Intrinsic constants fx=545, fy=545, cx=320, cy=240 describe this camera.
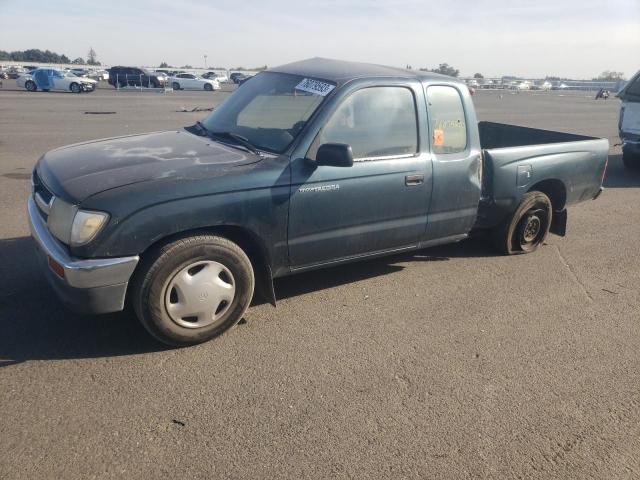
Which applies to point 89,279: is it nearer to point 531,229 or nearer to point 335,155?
point 335,155

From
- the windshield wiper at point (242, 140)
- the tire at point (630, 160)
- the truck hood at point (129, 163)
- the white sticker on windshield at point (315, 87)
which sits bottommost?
the tire at point (630, 160)

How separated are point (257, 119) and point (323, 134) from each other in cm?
74

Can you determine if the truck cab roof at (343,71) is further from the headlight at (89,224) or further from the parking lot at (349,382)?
the headlight at (89,224)

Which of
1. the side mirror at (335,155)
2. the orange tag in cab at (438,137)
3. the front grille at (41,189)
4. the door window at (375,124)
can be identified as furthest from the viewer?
the orange tag in cab at (438,137)

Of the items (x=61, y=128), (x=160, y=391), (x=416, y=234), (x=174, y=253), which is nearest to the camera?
(x=160, y=391)

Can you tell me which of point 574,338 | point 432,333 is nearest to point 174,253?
point 432,333

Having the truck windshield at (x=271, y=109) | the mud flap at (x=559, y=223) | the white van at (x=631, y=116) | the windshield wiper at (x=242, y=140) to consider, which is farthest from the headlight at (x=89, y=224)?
the white van at (x=631, y=116)

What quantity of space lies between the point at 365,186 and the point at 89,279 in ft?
6.68

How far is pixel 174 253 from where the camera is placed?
3367mm

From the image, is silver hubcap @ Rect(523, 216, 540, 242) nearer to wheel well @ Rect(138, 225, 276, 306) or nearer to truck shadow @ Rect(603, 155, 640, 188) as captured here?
wheel well @ Rect(138, 225, 276, 306)

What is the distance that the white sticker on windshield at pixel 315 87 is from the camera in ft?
Answer: 13.5

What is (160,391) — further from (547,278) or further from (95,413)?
(547,278)

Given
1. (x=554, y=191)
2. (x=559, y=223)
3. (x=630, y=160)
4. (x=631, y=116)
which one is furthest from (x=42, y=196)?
(x=630, y=160)

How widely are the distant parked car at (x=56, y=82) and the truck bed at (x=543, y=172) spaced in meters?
30.3
